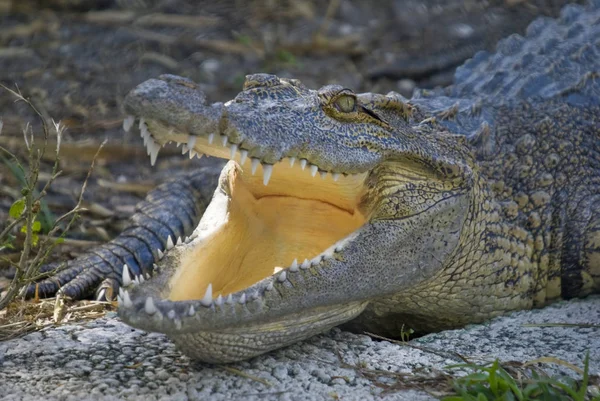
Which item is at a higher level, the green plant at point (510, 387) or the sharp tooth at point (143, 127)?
the sharp tooth at point (143, 127)

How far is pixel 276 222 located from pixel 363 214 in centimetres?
43

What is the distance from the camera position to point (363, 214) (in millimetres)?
3002

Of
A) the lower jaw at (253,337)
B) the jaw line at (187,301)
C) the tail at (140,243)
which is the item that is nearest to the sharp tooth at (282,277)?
the jaw line at (187,301)

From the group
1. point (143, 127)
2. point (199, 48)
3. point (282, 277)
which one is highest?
point (199, 48)

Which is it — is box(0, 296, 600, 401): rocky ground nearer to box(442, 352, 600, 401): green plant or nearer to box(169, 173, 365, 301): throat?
box(442, 352, 600, 401): green plant

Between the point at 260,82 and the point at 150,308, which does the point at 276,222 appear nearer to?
the point at 260,82

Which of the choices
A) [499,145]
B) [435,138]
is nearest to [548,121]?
[499,145]

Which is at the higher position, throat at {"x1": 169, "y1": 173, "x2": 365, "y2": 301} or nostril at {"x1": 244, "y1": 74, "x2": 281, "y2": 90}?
nostril at {"x1": 244, "y1": 74, "x2": 281, "y2": 90}

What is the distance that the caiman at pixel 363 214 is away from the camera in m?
2.53

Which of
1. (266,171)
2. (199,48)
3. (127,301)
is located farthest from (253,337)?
(199,48)

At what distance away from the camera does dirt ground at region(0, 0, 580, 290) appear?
239 inches

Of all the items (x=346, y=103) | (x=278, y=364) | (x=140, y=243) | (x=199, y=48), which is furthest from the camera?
(x=199, y=48)

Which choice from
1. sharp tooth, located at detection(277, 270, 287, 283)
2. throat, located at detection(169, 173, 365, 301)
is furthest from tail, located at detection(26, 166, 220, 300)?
sharp tooth, located at detection(277, 270, 287, 283)

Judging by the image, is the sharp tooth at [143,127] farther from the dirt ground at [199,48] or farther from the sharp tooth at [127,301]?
the dirt ground at [199,48]
